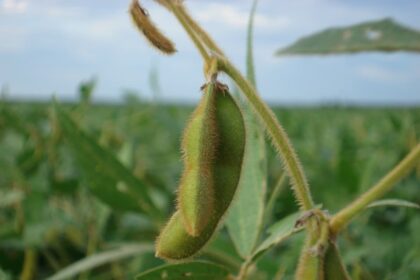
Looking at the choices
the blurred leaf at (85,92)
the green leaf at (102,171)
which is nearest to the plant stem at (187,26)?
the green leaf at (102,171)

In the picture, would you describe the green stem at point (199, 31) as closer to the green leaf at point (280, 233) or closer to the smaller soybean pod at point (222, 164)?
the smaller soybean pod at point (222, 164)

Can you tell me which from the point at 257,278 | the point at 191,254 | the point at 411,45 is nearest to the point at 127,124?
the point at 257,278

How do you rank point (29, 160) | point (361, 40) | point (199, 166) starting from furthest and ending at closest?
point (29, 160), point (361, 40), point (199, 166)

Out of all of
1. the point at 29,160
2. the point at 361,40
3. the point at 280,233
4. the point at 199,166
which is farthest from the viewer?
A: the point at 29,160

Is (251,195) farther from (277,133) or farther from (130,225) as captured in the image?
(130,225)

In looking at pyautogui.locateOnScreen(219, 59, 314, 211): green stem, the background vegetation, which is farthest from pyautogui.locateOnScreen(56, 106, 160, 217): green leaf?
pyautogui.locateOnScreen(219, 59, 314, 211): green stem

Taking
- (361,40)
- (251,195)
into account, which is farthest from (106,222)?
(361,40)

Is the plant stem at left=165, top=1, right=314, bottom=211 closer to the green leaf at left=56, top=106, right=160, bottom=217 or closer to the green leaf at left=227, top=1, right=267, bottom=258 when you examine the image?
the green leaf at left=227, top=1, right=267, bottom=258
